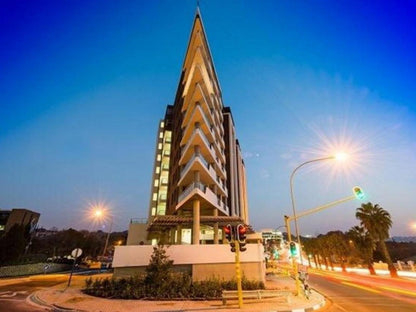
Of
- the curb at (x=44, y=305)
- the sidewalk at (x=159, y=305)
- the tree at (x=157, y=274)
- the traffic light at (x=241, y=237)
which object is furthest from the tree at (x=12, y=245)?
the traffic light at (x=241, y=237)

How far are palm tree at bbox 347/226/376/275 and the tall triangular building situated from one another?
26.7 meters

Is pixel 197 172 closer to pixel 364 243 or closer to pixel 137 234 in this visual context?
pixel 137 234

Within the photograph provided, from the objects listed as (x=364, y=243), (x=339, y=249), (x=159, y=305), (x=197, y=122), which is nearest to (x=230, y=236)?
(x=159, y=305)

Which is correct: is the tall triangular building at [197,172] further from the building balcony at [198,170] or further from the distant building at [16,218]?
the distant building at [16,218]

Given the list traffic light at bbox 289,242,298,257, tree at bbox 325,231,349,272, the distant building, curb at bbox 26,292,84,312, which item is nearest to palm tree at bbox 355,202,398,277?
tree at bbox 325,231,349,272

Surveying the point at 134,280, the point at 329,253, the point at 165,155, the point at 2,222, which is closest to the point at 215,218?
the point at 134,280

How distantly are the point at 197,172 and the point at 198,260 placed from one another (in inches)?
422

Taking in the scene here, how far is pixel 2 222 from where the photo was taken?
6588 centimetres

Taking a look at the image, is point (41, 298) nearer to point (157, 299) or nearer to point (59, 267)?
point (157, 299)

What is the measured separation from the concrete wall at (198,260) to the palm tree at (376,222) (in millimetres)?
33800

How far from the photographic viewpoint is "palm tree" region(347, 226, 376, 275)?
44.3m

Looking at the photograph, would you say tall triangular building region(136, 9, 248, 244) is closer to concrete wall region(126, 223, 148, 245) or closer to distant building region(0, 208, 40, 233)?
concrete wall region(126, 223, 148, 245)

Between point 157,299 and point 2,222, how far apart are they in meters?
77.0

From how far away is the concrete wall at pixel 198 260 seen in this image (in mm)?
17500
